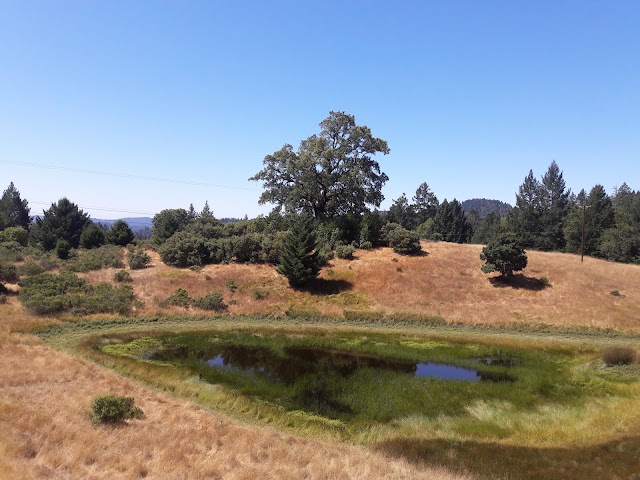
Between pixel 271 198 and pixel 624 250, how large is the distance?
64025 mm

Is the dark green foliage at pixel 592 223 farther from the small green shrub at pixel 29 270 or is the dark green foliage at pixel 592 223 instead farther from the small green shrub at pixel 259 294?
the small green shrub at pixel 29 270

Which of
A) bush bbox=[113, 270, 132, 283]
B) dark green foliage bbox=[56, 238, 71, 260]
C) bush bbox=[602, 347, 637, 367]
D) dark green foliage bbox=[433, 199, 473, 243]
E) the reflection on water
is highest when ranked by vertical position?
dark green foliage bbox=[433, 199, 473, 243]

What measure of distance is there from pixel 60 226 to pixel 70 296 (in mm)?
42454

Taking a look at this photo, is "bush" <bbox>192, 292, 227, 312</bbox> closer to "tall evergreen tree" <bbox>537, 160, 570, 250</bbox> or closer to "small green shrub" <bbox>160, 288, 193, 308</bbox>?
"small green shrub" <bbox>160, 288, 193, 308</bbox>

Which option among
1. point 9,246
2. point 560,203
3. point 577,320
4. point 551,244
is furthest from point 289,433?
point 560,203

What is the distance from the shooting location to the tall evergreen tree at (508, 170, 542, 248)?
91.7 metres

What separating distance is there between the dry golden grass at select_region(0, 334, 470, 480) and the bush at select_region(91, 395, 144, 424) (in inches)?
16.0

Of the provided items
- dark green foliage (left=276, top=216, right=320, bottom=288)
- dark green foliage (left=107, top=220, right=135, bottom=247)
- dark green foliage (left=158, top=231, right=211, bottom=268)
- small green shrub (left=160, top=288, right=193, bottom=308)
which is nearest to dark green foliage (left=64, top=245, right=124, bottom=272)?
dark green foliage (left=158, top=231, right=211, bottom=268)

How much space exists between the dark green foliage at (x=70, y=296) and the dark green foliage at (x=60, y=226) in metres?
31.2

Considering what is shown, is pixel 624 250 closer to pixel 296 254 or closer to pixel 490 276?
pixel 490 276

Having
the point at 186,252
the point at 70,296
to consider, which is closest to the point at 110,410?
the point at 70,296

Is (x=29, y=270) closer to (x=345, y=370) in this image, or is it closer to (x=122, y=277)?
(x=122, y=277)

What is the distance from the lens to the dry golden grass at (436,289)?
1662 inches

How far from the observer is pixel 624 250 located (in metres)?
72.5
